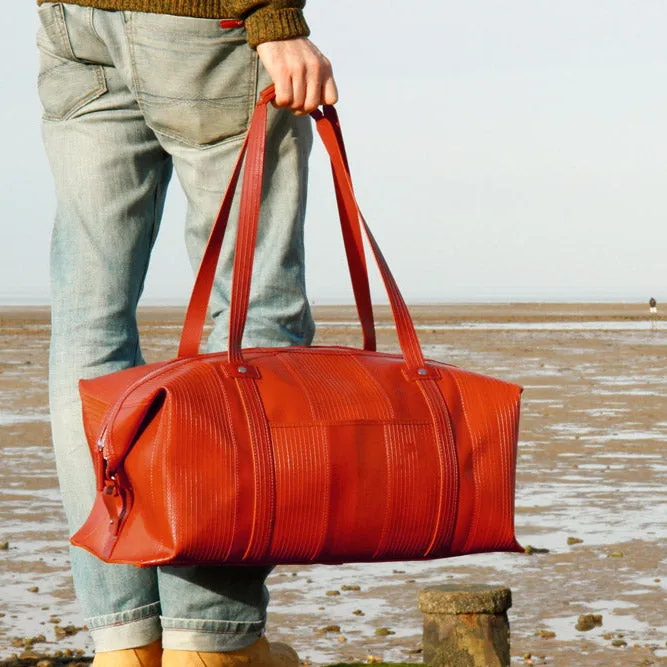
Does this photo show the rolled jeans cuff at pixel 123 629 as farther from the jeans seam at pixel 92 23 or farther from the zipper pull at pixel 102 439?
the jeans seam at pixel 92 23

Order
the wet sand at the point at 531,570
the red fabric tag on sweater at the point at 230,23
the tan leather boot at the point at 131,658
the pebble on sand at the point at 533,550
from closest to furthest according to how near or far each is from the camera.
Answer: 1. the red fabric tag on sweater at the point at 230,23
2. the tan leather boot at the point at 131,658
3. the wet sand at the point at 531,570
4. the pebble on sand at the point at 533,550

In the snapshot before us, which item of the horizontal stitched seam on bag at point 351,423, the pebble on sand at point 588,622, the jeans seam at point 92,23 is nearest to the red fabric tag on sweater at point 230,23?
the jeans seam at point 92,23

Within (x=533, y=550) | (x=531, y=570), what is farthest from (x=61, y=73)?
(x=533, y=550)

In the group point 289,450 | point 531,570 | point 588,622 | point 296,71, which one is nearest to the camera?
point 289,450

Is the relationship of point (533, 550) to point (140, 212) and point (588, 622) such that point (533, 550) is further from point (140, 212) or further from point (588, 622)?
point (140, 212)

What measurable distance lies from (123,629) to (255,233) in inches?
31.5

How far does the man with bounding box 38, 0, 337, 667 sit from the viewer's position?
235cm

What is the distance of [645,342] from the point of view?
943 inches

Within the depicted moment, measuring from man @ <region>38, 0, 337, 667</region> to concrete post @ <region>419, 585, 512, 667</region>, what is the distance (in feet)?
1.08

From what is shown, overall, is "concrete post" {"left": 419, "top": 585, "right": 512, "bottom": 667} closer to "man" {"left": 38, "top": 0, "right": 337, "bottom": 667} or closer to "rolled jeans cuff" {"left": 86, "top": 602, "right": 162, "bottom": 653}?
"man" {"left": 38, "top": 0, "right": 337, "bottom": 667}

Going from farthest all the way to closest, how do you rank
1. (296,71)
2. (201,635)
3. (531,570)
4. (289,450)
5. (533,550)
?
(533,550)
(531,570)
(201,635)
(296,71)
(289,450)

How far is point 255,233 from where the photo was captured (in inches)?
88.0

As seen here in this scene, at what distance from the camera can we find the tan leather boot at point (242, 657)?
2387mm

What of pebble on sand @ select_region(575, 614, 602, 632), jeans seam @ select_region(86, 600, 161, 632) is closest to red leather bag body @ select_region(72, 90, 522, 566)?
jeans seam @ select_region(86, 600, 161, 632)
